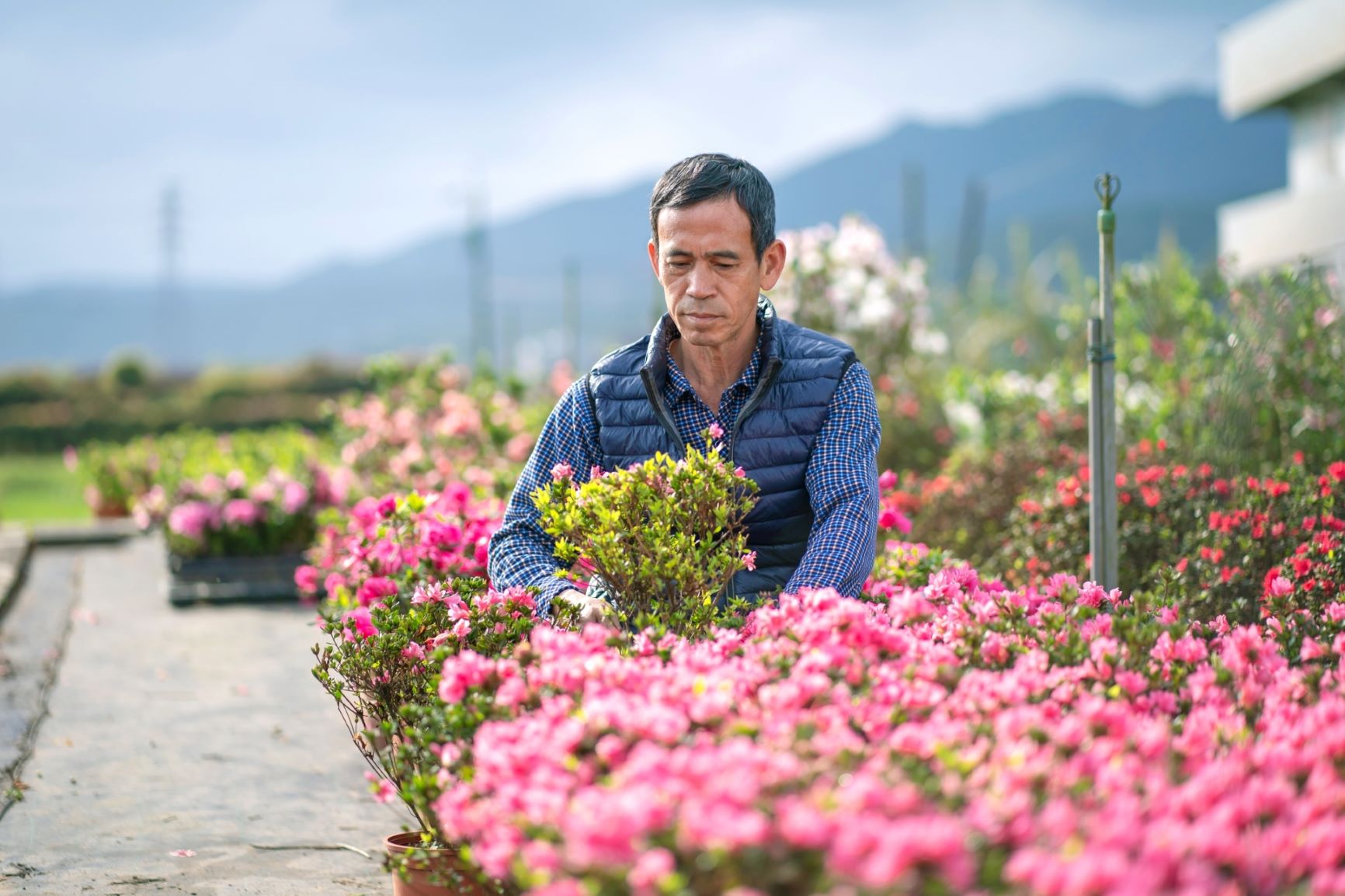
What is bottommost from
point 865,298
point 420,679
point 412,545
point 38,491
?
point 38,491

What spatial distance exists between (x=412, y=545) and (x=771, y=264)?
2.07 metres

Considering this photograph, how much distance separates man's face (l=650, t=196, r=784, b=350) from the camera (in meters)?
3.54

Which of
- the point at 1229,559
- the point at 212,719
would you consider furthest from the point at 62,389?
the point at 1229,559

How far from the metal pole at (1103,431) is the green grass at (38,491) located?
19.1 meters

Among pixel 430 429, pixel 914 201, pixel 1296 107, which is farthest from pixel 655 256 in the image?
pixel 914 201

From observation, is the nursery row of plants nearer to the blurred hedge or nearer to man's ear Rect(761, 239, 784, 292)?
man's ear Rect(761, 239, 784, 292)

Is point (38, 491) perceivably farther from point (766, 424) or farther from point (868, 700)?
point (868, 700)

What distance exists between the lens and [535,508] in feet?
12.3

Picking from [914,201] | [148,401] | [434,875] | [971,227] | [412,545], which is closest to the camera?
[434,875]

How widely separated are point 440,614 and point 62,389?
3790 cm

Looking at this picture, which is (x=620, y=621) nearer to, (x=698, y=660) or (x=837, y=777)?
(x=698, y=660)

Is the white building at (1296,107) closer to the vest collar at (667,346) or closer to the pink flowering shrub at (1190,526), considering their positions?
the pink flowering shrub at (1190,526)

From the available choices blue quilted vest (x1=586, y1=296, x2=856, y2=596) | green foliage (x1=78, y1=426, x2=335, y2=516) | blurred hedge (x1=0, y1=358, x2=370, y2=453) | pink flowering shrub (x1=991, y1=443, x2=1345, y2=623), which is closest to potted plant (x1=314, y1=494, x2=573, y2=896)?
blue quilted vest (x1=586, y1=296, x2=856, y2=596)

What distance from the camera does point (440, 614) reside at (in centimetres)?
350
